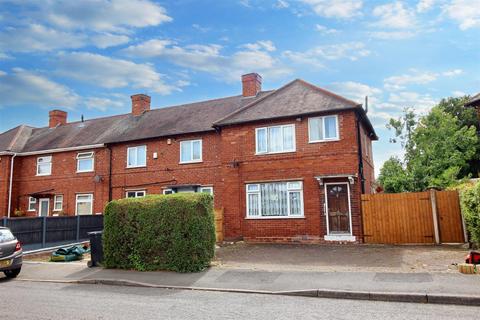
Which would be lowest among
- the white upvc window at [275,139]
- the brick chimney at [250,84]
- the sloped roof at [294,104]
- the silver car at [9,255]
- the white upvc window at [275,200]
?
the silver car at [9,255]

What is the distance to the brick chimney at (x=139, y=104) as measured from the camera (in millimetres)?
25172

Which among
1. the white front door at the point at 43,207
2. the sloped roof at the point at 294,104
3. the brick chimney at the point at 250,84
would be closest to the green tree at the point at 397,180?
the sloped roof at the point at 294,104

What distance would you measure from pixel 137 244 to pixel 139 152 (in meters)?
11.3

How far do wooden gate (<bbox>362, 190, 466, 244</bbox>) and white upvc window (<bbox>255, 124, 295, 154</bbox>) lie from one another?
3867mm

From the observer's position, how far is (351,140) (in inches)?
598

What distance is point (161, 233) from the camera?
1058cm

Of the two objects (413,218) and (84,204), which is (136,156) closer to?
(84,204)

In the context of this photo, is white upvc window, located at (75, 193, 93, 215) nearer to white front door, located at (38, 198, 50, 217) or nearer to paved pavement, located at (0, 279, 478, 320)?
A: white front door, located at (38, 198, 50, 217)

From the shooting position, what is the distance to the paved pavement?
241 inches

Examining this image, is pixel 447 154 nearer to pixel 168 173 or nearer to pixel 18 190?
pixel 168 173

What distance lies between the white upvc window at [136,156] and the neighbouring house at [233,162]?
6 centimetres

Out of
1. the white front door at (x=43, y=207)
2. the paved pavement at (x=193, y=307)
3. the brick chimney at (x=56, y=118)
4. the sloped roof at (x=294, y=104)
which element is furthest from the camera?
the brick chimney at (x=56, y=118)

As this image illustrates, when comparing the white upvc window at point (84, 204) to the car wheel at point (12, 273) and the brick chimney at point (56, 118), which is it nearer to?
the brick chimney at point (56, 118)

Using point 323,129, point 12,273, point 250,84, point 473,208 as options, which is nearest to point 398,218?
point 473,208
